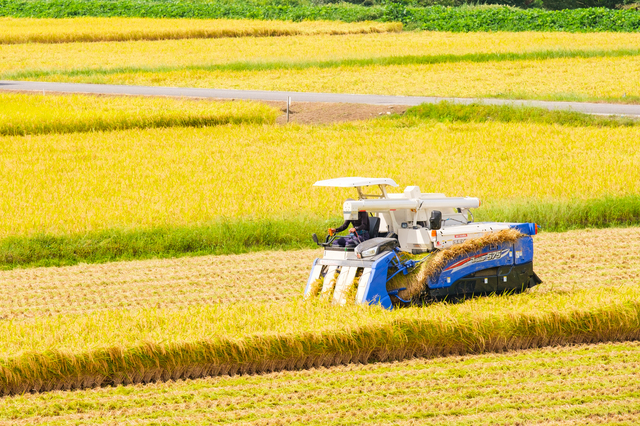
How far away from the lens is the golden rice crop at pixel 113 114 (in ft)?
79.5

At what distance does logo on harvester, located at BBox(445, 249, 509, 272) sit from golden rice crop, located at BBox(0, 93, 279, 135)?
55.9ft

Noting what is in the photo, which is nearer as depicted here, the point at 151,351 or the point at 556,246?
the point at 151,351

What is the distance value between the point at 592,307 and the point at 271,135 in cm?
1526

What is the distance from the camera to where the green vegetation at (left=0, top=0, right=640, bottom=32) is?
50.6 meters

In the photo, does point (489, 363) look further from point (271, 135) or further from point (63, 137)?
point (63, 137)

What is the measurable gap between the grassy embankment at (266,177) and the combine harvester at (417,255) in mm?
4013

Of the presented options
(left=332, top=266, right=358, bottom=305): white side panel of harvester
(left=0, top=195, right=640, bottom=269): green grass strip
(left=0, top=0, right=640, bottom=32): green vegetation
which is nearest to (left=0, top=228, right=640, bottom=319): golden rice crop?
(left=0, top=195, right=640, bottom=269): green grass strip

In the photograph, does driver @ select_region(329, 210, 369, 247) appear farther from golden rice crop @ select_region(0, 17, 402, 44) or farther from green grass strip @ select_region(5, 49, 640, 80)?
golden rice crop @ select_region(0, 17, 402, 44)

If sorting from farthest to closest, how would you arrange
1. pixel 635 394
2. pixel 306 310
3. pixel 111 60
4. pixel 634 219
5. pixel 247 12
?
pixel 247 12
pixel 111 60
pixel 634 219
pixel 306 310
pixel 635 394

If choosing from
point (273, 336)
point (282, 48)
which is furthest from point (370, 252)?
point (282, 48)

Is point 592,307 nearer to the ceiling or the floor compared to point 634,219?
nearer to the ceiling

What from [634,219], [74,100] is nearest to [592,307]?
[634,219]

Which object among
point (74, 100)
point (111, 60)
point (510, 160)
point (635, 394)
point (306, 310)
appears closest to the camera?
point (635, 394)

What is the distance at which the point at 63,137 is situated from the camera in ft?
74.1
